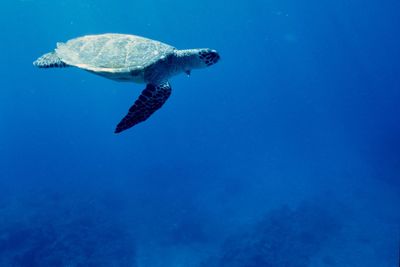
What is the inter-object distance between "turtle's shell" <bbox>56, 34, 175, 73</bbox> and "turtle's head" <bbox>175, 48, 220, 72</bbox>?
0.77ft

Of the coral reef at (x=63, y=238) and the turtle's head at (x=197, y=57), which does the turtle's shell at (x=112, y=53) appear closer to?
the turtle's head at (x=197, y=57)

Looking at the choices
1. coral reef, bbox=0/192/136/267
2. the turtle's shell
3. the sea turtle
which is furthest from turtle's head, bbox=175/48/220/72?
coral reef, bbox=0/192/136/267

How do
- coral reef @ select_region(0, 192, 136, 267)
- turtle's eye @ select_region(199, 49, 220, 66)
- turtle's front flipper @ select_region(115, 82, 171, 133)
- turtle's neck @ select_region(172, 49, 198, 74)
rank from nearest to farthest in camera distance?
turtle's front flipper @ select_region(115, 82, 171, 133), turtle's eye @ select_region(199, 49, 220, 66), turtle's neck @ select_region(172, 49, 198, 74), coral reef @ select_region(0, 192, 136, 267)

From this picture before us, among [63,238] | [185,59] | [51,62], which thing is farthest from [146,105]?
[63,238]

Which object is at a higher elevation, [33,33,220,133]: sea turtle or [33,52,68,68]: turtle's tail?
[33,52,68,68]: turtle's tail

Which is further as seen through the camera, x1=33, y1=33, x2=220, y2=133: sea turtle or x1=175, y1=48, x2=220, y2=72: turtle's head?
x1=175, y1=48, x2=220, y2=72: turtle's head

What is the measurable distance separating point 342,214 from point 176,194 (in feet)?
28.7

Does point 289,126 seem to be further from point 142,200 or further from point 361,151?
point 142,200

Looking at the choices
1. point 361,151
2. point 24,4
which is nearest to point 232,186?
point 361,151

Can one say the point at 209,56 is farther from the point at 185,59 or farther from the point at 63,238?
the point at 63,238

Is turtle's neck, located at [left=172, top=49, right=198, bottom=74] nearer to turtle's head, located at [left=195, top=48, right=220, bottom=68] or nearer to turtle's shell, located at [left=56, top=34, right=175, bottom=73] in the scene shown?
turtle's head, located at [left=195, top=48, right=220, bottom=68]

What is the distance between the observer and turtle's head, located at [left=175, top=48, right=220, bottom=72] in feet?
19.3

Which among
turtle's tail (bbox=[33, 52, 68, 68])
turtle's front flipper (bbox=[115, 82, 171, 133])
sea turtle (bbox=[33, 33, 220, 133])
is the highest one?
turtle's tail (bbox=[33, 52, 68, 68])

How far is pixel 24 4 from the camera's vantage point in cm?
4706
